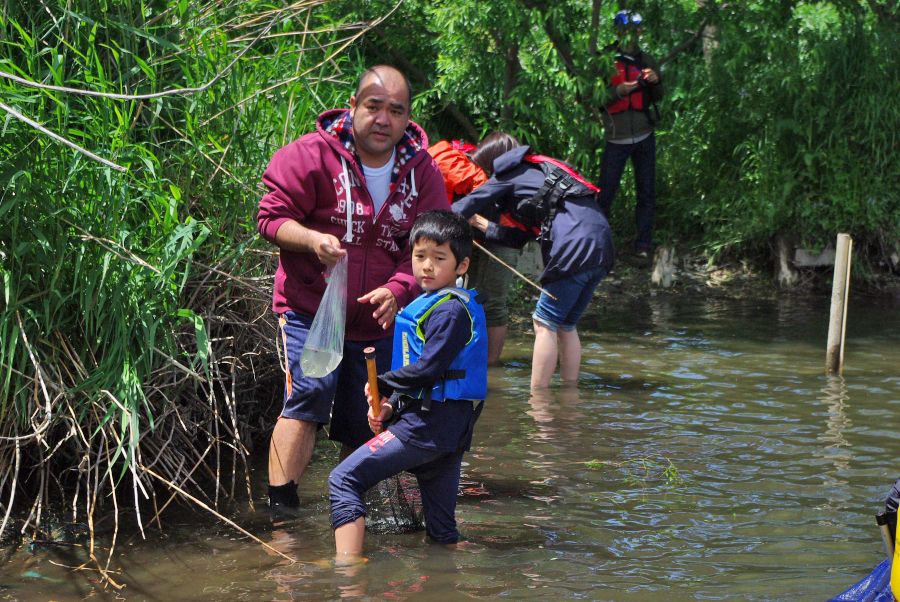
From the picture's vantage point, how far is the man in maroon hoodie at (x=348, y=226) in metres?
3.78

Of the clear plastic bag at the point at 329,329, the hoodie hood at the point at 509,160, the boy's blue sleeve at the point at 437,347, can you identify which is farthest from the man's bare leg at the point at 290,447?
the hoodie hood at the point at 509,160

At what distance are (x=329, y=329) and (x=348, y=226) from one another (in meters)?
0.43

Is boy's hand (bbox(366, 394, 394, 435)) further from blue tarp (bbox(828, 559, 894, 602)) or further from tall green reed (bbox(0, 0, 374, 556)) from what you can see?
blue tarp (bbox(828, 559, 894, 602))

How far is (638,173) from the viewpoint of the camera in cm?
1011

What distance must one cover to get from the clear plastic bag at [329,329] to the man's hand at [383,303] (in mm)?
91

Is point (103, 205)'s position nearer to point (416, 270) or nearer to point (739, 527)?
point (416, 270)

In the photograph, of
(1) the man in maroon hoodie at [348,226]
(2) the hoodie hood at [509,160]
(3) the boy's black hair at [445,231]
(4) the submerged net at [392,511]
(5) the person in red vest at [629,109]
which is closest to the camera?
(3) the boy's black hair at [445,231]

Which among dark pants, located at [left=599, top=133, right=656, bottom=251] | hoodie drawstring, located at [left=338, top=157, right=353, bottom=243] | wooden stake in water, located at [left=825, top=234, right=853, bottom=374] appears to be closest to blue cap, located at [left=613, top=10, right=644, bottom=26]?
dark pants, located at [left=599, top=133, right=656, bottom=251]

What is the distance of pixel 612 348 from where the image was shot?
8.11 meters

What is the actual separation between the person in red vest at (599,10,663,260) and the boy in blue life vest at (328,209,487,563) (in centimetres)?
611

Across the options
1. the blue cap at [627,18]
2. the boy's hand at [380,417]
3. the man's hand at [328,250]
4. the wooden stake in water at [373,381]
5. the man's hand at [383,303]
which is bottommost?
the boy's hand at [380,417]

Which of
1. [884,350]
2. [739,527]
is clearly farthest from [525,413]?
[884,350]

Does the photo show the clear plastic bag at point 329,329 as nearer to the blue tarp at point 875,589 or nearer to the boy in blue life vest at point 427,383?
the boy in blue life vest at point 427,383

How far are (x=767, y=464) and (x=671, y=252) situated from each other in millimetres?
6153
